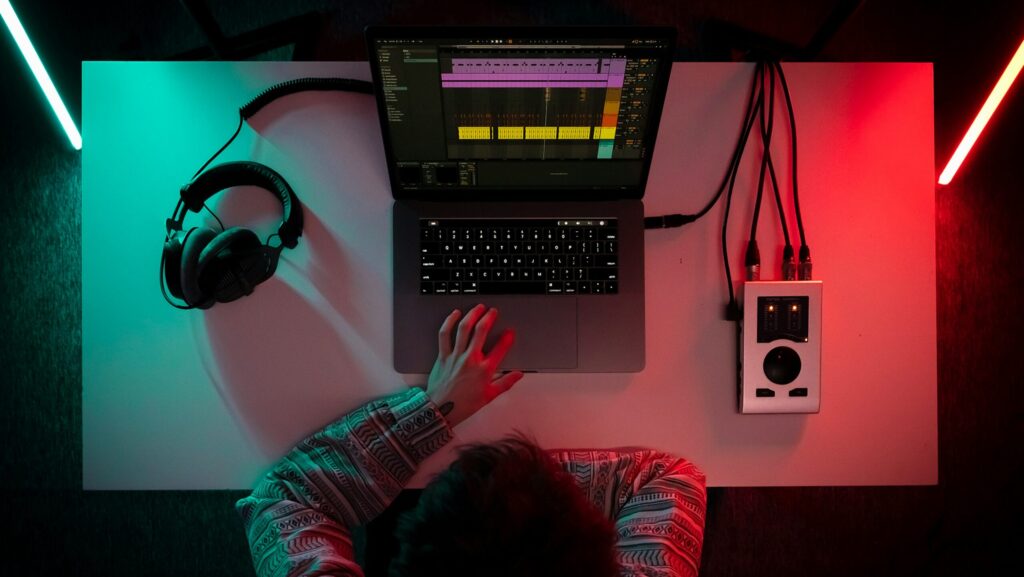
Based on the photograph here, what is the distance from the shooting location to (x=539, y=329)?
924 millimetres

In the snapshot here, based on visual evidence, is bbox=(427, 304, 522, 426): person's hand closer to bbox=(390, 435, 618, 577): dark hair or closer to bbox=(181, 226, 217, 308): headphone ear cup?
bbox=(390, 435, 618, 577): dark hair

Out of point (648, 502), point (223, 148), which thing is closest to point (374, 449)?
point (648, 502)

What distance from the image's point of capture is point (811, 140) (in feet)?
3.13

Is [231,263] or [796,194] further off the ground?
[796,194]

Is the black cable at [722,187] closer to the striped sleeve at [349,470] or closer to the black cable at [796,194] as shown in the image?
the black cable at [796,194]

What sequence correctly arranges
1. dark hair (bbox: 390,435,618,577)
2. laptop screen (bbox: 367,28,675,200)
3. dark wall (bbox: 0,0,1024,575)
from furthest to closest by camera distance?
dark wall (bbox: 0,0,1024,575) → laptop screen (bbox: 367,28,675,200) → dark hair (bbox: 390,435,618,577)

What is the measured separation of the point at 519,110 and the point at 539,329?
328 millimetres

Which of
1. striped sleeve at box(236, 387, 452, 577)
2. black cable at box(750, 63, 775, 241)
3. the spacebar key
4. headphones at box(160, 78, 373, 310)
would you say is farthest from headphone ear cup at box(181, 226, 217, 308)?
black cable at box(750, 63, 775, 241)

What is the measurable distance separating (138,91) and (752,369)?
1.06m

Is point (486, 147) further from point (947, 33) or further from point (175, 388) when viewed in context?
point (947, 33)

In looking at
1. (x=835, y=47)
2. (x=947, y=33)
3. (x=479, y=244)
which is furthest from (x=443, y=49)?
(x=947, y=33)

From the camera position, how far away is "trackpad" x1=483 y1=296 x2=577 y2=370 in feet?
3.02

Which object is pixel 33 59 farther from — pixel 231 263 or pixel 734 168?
pixel 734 168

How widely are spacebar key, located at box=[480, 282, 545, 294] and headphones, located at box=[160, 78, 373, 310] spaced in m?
0.31
